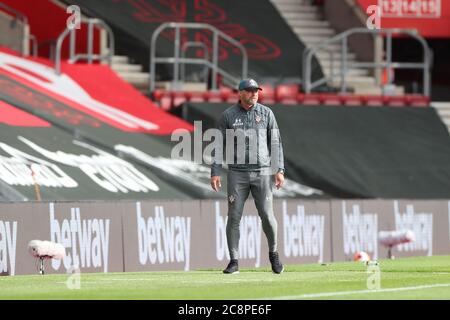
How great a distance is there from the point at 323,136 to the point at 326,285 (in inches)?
636

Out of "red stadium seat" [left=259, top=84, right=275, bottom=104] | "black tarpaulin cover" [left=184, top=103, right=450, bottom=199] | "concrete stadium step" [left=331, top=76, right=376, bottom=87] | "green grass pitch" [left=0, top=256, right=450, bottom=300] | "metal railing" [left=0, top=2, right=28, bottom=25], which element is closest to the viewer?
"green grass pitch" [left=0, top=256, right=450, bottom=300]

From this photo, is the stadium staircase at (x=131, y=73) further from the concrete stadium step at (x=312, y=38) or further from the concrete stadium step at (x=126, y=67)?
the concrete stadium step at (x=312, y=38)

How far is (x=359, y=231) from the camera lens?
88.8 feet

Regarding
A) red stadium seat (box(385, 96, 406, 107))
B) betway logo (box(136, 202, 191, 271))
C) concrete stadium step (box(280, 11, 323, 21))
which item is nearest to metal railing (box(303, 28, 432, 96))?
red stadium seat (box(385, 96, 406, 107))

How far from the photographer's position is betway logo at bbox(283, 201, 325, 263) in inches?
1008

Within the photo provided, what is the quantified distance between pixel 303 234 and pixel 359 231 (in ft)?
4.80

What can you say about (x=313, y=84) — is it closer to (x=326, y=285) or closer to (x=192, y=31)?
(x=192, y=31)

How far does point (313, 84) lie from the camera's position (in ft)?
111

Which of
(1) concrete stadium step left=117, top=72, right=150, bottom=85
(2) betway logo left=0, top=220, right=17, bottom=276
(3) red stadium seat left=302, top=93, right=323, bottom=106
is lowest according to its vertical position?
(2) betway logo left=0, top=220, right=17, bottom=276

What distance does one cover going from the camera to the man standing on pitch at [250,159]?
1730cm

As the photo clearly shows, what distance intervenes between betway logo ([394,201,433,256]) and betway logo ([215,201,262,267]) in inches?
149

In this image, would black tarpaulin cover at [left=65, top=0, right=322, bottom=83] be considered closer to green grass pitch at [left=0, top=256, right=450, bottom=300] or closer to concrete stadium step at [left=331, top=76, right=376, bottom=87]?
concrete stadium step at [left=331, top=76, right=376, bottom=87]

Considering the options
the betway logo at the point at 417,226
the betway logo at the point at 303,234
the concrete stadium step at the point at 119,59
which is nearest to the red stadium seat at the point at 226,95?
the concrete stadium step at the point at 119,59

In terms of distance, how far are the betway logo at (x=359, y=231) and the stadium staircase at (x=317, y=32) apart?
7453 mm
